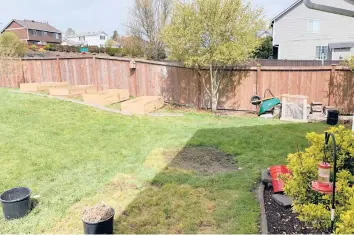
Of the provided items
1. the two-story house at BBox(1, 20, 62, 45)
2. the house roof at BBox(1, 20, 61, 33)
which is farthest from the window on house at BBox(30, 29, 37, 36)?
the house roof at BBox(1, 20, 61, 33)

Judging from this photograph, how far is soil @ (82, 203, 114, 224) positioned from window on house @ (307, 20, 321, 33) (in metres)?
25.5

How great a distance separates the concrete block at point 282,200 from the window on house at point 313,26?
79.1ft

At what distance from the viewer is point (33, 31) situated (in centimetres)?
5491

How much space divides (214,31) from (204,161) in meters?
4.90

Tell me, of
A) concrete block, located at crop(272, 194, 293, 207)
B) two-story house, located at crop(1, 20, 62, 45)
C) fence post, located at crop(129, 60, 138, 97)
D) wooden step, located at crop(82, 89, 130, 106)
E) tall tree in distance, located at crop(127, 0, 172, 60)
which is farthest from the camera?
two-story house, located at crop(1, 20, 62, 45)

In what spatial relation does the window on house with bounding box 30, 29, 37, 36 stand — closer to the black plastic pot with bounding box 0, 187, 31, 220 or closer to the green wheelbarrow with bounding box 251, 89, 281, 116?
the green wheelbarrow with bounding box 251, 89, 281, 116

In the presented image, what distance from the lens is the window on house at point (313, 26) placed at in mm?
23812

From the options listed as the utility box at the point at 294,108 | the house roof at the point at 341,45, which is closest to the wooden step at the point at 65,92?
the utility box at the point at 294,108

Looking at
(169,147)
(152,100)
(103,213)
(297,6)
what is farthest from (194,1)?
(297,6)

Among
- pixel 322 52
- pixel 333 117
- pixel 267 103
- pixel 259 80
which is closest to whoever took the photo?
pixel 333 117

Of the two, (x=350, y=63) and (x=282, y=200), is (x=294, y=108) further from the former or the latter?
(x=282, y=200)

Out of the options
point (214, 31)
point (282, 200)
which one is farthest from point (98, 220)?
point (214, 31)

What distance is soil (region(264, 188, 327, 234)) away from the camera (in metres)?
3.06

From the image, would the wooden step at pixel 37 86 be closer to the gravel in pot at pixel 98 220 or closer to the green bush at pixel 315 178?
the gravel in pot at pixel 98 220
